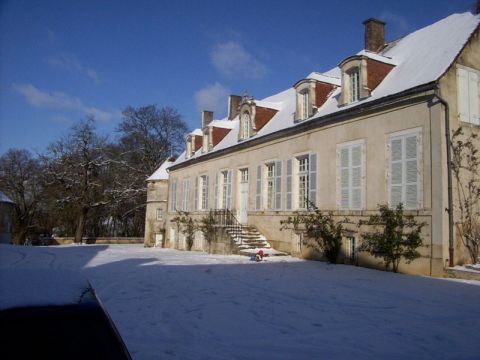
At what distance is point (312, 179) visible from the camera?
1520cm

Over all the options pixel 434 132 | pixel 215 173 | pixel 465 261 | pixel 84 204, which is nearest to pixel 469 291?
pixel 465 261

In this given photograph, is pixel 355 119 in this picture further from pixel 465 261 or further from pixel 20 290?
pixel 20 290

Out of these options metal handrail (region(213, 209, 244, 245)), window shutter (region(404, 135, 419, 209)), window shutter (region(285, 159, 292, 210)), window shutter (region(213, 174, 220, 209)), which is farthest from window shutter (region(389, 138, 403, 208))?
window shutter (region(213, 174, 220, 209))

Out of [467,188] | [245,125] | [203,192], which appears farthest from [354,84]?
[203,192]

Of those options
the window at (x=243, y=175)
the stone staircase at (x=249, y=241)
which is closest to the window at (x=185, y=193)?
the window at (x=243, y=175)

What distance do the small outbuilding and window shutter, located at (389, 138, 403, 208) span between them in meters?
25.0

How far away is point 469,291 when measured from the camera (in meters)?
8.45

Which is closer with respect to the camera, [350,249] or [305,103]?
[350,249]

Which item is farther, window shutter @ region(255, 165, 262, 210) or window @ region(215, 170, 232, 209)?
window @ region(215, 170, 232, 209)

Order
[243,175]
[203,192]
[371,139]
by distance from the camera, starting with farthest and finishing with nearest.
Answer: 1. [203,192]
2. [243,175]
3. [371,139]

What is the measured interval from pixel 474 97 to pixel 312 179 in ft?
18.8

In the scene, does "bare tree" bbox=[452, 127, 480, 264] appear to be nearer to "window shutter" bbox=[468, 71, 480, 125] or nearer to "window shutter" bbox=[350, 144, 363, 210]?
"window shutter" bbox=[468, 71, 480, 125]

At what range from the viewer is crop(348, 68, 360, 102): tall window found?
13945 millimetres

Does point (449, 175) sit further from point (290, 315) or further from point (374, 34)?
point (374, 34)
